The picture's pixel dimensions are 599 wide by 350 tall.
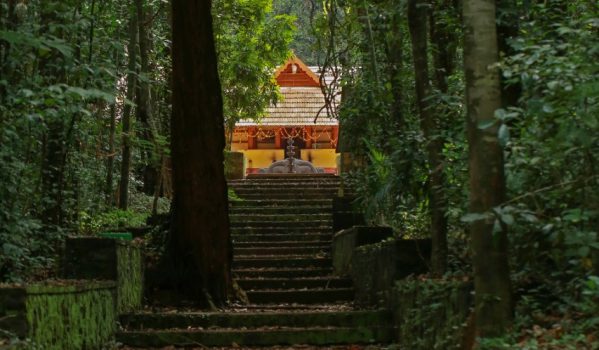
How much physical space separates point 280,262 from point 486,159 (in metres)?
7.98

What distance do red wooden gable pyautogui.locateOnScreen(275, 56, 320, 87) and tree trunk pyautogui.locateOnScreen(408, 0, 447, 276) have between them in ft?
77.0

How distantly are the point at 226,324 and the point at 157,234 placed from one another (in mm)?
2260

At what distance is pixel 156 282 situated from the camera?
10445mm

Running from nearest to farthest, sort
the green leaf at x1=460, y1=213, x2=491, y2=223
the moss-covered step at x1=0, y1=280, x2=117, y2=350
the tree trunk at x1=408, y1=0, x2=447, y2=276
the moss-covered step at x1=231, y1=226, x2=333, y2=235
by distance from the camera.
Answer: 1. the green leaf at x1=460, y1=213, x2=491, y2=223
2. the moss-covered step at x1=0, y1=280, x2=117, y2=350
3. the tree trunk at x1=408, y1=0, x2=447, y2=276
4. the moss-covered step at x1=231, y1=226, x2=333, y2=235

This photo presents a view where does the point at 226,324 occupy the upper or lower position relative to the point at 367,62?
lower

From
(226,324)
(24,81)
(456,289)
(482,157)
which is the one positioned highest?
(24,81)

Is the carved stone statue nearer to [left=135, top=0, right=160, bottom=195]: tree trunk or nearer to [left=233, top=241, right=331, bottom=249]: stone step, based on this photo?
[left=135, top=0, right=160, bottom=195]: tree trunk

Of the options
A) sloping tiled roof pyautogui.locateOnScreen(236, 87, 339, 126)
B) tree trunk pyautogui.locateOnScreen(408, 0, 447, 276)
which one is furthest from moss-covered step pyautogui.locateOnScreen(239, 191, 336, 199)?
sloping tiled roof pyautogui.locateOnScreen(236, 87, 339, 126)

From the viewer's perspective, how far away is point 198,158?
10609mm

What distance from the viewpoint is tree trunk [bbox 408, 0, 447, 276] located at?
7.44 metres

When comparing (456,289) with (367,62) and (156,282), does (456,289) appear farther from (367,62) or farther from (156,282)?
(367,62)

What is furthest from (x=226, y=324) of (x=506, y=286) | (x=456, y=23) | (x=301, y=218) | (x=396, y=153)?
(x=301, y=218)

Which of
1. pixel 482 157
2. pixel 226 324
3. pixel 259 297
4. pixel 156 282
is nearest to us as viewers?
pixel 482 157

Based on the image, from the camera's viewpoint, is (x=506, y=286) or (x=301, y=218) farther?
(x=301, y=218)
